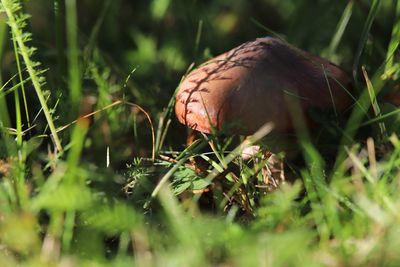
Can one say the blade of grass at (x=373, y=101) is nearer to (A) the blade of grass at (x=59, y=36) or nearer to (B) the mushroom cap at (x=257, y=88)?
(B) the mushroom cap at (x=257, y=88)

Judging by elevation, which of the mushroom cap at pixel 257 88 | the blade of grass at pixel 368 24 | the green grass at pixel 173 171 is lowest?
the green grass at pixel 173 171

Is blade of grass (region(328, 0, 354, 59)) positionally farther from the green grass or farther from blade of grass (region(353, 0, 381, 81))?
blade of grass (region(353, 0, 381, 81))

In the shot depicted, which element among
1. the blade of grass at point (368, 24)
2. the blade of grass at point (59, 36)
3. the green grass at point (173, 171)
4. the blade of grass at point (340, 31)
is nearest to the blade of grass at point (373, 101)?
the green grass at point (173, 171)

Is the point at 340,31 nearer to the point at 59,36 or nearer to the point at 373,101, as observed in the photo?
the point at 373,101

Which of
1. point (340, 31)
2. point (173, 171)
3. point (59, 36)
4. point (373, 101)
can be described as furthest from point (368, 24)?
point (59, 36)

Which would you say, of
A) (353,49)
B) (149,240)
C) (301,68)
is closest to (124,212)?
(149,240)

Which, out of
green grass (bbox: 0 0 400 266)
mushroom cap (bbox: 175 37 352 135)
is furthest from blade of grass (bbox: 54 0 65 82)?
mushroom cap (bbox: 175 37 352 135)
